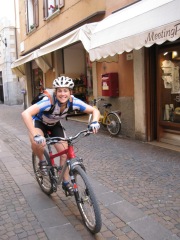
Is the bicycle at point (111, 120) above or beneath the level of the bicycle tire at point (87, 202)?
above

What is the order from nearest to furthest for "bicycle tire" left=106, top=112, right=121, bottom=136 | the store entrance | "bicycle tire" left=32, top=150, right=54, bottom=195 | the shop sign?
"bicycle tire" left=32, top=150, right=54, bottom=195 → the shop sign → the store entrance → "bicycle tire" left=106, top=112, right=121, bottom=136

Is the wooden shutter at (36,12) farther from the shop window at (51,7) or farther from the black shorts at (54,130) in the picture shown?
the black shorts at (54,130)

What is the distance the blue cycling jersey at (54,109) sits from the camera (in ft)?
11.6

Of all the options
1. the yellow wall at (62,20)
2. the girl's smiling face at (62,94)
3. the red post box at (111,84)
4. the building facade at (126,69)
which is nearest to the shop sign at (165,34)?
the building facade at (126,69)

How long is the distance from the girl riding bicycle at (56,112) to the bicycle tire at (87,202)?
0.85ft

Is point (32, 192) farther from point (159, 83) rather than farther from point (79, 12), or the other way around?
point (79, 12)

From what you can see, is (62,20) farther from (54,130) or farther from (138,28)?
(54,130)

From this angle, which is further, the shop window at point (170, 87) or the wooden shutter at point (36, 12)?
the wooden shutter at point (36, 12)

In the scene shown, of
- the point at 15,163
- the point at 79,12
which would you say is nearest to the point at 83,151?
the point at 15,163

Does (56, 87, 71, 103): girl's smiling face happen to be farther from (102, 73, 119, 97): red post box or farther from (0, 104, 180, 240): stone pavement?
(102, 73, 119, 97): red post box

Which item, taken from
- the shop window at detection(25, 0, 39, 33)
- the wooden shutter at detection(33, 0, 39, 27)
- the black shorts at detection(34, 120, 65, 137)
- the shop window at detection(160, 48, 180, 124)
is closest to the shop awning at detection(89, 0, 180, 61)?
the shop window at detection(160, 48, 180, 124)

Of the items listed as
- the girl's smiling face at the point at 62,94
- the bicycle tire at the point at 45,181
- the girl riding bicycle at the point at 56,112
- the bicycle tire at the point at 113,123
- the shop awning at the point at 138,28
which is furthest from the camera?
the bicycle tire at the point at 113,123

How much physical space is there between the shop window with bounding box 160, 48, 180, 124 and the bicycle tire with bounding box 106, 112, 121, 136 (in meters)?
1.32

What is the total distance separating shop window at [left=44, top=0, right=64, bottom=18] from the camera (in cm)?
1227
